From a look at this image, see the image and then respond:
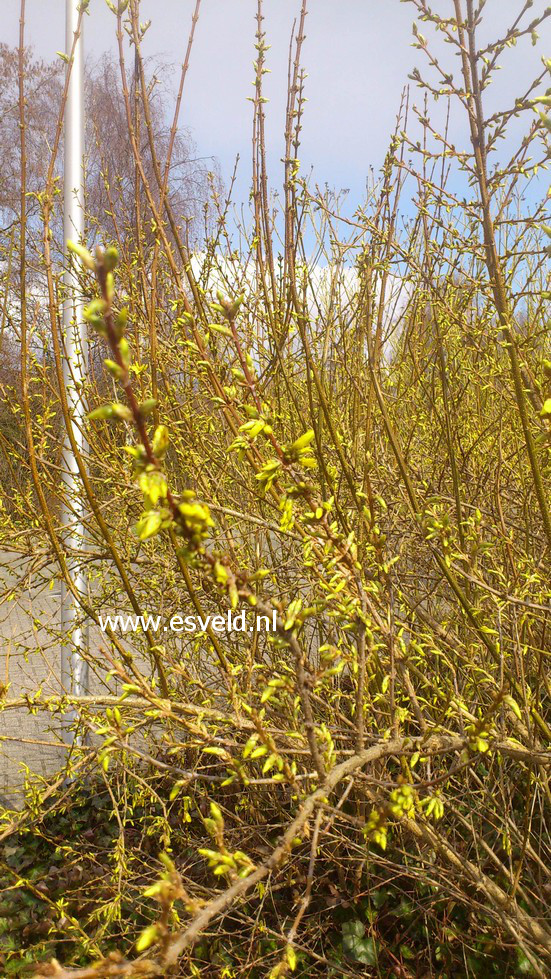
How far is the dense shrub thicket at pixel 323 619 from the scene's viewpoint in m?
1.42

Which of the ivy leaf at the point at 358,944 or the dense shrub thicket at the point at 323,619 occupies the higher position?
the dense shrub thicket at the point at 323,619

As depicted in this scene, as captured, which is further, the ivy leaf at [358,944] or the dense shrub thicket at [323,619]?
the ivy leaf at [358,944]

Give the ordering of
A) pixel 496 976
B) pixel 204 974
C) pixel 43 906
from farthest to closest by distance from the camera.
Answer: pixel 43 906, pixel 204 974, pixel 496 976

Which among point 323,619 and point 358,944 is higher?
point 323,619

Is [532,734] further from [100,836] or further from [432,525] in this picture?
[100,836]

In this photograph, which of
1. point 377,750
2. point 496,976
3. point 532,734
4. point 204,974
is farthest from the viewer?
point 204,974

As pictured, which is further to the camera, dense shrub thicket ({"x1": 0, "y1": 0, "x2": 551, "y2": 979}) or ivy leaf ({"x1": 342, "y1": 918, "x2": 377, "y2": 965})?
ivy leaf ({"x1": 342, "y1": 918, "x2": 377, "y2": 965})

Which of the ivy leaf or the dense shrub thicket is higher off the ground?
the dense shrub thicket

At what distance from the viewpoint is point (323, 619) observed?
293 cm

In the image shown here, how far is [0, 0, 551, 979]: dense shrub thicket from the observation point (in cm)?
142

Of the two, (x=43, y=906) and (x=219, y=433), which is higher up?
(x=219, y=433)

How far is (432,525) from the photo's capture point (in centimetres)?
158

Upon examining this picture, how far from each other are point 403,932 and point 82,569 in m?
1.95

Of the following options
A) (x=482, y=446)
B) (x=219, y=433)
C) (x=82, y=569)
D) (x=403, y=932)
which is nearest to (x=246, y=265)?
(x=219, y=433)
